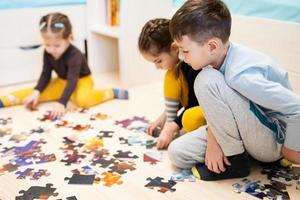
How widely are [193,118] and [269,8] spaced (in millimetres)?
602

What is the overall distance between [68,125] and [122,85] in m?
0.70

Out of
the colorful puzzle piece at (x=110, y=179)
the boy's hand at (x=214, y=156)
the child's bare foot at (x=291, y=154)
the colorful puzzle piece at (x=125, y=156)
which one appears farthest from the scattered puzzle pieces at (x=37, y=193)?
the child's bare foot at (x=291, y=154)

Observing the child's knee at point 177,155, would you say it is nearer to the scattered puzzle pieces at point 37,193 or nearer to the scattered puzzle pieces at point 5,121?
the scattered puzzle pieces at point 37,193

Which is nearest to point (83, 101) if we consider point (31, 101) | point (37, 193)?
point (31, 101)

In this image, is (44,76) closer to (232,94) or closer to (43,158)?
(43,158)

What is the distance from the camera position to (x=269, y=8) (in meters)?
1.71

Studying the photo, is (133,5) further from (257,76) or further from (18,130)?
(257,76)

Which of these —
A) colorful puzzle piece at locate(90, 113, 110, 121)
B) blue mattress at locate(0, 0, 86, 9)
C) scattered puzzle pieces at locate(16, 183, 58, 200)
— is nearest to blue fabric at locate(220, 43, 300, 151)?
scattered puzzle pieces at locate(16, 183, 58, 200)

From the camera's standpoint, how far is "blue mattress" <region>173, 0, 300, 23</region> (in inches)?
64.1

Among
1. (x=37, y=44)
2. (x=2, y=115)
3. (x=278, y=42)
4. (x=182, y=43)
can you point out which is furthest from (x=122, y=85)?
(x=182, y=43)

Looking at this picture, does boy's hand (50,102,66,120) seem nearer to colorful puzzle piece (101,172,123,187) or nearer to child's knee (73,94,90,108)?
child's knee (73,94,90,108)

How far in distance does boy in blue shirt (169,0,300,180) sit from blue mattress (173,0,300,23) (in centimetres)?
45

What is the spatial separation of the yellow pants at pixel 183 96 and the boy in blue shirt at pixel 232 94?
15 cm

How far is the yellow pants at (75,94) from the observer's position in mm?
2072
